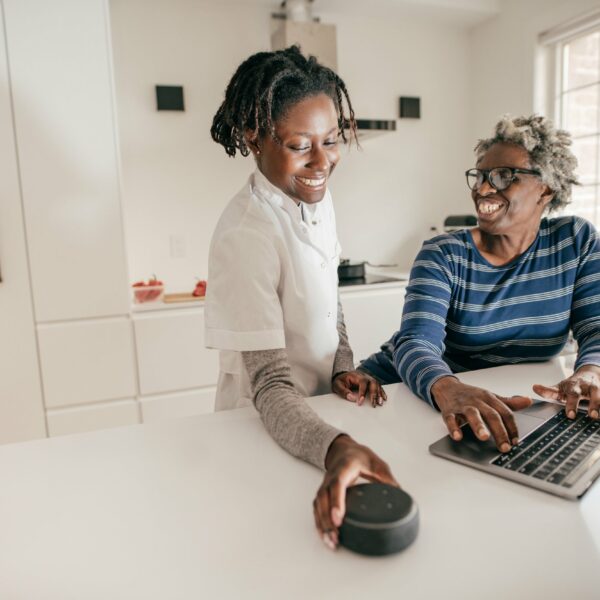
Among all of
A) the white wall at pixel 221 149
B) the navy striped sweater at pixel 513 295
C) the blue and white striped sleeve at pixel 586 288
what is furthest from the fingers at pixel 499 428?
the white wall at pixel 221 149

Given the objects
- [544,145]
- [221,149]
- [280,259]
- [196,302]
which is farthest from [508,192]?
[221,149]

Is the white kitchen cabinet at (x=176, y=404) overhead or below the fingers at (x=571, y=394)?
below

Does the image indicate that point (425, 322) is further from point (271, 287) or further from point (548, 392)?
point (271, 287)

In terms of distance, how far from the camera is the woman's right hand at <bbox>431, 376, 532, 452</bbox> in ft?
2.56

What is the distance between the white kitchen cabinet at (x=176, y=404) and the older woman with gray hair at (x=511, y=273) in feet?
3.57

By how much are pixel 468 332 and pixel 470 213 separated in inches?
83.2

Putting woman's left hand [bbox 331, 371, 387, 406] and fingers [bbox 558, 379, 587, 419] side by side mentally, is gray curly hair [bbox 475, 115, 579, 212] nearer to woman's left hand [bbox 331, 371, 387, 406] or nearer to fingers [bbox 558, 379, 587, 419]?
fingers [bbox 558, 379, 587, 419]

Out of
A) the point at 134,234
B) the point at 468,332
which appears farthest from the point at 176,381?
the point at 468,332

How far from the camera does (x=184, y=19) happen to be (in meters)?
2.51

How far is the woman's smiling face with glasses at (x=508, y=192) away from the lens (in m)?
1.30

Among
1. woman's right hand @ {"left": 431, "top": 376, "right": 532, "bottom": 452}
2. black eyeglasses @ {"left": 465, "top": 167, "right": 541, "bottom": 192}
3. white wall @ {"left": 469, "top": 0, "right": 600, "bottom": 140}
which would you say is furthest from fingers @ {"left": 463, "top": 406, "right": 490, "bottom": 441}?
white wall @ {"left": 469, "top": 0, "right": 600, "bottom": 140}

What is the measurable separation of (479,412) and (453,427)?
0.15 feet

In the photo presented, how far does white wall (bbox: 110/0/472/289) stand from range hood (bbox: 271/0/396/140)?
17 centimetres

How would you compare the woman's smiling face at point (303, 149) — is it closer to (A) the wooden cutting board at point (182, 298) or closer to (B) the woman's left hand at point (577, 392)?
(B) the woman's left hand at point (577, 392)
